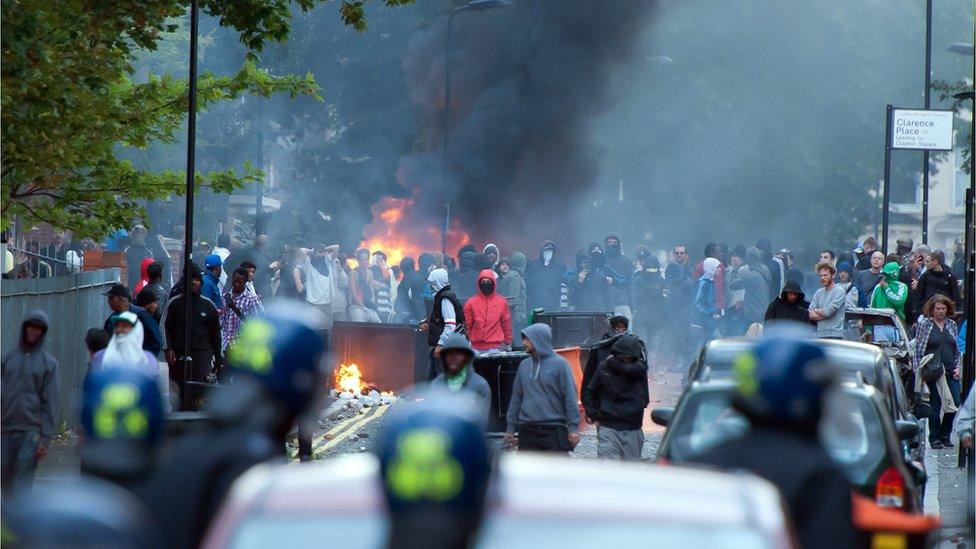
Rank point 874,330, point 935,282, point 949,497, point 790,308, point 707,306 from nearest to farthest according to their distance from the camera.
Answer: point 949,497 → point 790,308 → point 874,330 → point 935,282 → point 707,306

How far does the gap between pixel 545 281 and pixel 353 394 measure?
6.41m

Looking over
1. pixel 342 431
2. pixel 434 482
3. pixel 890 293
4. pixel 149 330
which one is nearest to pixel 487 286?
pixel 342 431

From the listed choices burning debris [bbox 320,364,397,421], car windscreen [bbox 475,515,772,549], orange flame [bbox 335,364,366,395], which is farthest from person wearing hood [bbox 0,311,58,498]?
orange flame [bbox 335,364,366,395]

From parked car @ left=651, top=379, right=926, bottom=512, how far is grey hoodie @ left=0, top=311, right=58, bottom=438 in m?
4.25

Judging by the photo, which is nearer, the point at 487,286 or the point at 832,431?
the point at 832,431

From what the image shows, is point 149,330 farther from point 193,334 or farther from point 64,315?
point 64,315

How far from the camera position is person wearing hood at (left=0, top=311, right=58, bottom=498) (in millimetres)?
10664

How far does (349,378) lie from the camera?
65.8 ft

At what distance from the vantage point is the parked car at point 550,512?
342 centimetres

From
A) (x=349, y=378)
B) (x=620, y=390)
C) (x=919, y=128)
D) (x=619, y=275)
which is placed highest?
(x=919, y=128)

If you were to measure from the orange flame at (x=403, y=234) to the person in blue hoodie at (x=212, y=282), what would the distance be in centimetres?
2031

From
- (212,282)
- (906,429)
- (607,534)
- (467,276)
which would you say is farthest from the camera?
(467,276)

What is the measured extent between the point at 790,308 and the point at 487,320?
122 inches

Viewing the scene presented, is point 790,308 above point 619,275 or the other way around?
the other way around
